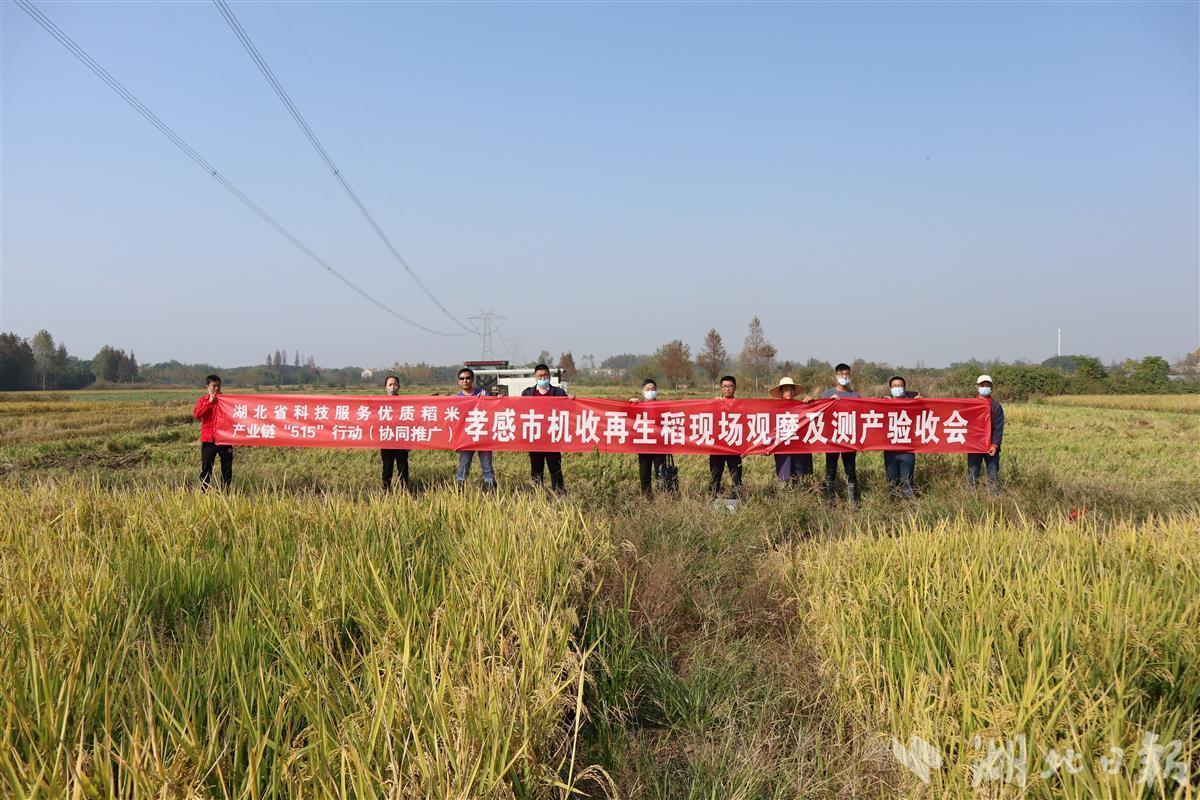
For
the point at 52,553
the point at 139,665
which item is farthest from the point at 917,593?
the point at 52,553

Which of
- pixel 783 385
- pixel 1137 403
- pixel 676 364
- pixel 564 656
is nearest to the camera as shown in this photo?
pixel 564 656

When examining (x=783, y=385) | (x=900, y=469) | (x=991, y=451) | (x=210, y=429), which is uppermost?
(x=783, y=385)

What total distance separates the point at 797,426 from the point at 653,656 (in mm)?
5900

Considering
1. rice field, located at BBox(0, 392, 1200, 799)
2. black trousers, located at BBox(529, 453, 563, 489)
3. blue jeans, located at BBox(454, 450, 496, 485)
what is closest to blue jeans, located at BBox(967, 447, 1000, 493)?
rice field, located at BBox(0, 392, 1200, 799)

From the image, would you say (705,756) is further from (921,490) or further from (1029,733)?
(921,490)

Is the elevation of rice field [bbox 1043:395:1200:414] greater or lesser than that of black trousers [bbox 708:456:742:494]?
lesser

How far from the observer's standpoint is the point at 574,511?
5.17 meters

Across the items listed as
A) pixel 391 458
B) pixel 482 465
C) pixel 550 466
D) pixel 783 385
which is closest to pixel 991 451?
pixel 783 385

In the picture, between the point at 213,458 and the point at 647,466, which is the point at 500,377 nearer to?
the point at 213,458

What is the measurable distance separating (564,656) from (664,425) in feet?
21.1

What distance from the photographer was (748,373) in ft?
252

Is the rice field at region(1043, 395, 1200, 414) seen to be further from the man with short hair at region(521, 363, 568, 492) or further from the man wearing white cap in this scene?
the man with short hair at region(521, 363, 568, 492)

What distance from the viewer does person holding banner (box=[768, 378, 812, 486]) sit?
9026 millimetres

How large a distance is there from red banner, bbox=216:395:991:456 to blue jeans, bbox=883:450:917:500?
0.51ft
